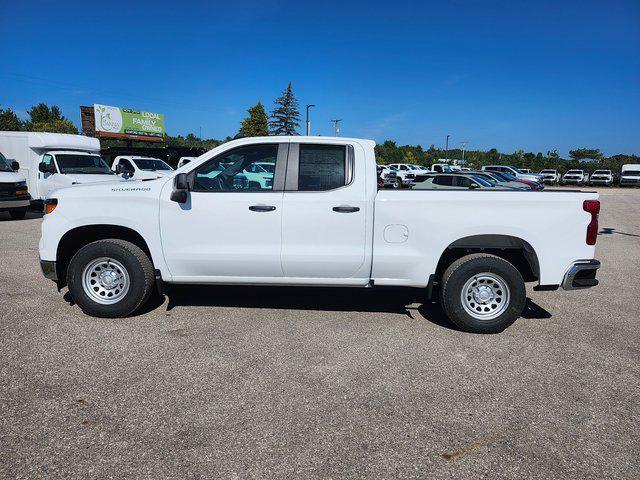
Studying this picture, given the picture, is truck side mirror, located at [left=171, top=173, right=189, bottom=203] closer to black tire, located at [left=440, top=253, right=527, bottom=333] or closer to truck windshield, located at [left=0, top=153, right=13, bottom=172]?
black tire, located at [left=440, top=253, right=527, bottom=333]

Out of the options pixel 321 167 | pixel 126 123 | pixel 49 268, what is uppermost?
pixel 126 123

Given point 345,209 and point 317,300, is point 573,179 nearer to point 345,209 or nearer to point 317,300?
point 317,300

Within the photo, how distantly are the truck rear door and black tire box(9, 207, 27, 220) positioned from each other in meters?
11.4

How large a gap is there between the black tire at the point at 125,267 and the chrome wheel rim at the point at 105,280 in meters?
0.04

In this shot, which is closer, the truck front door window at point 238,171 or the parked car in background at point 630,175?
the truck front door window at point 238,171

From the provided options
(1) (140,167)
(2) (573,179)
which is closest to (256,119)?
(2) (573,179)

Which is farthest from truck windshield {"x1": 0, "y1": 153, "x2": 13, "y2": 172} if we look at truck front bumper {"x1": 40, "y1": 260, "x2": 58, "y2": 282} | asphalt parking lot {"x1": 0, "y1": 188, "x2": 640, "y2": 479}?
truck front bumper {"x1": 40, "y1": 260, "x2": 58, "y2": 282}

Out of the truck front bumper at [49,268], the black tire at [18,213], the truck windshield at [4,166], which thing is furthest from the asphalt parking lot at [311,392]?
the truck windshield at [4,166]

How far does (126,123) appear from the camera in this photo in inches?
1839

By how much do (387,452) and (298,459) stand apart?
0.54 m

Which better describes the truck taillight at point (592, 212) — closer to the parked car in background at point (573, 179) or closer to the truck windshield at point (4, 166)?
the truck windshield at point (4, 166)

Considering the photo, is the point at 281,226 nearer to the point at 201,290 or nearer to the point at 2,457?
the point at 201,290

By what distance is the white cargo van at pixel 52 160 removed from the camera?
13198 mm

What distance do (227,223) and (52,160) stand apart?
1162cm
